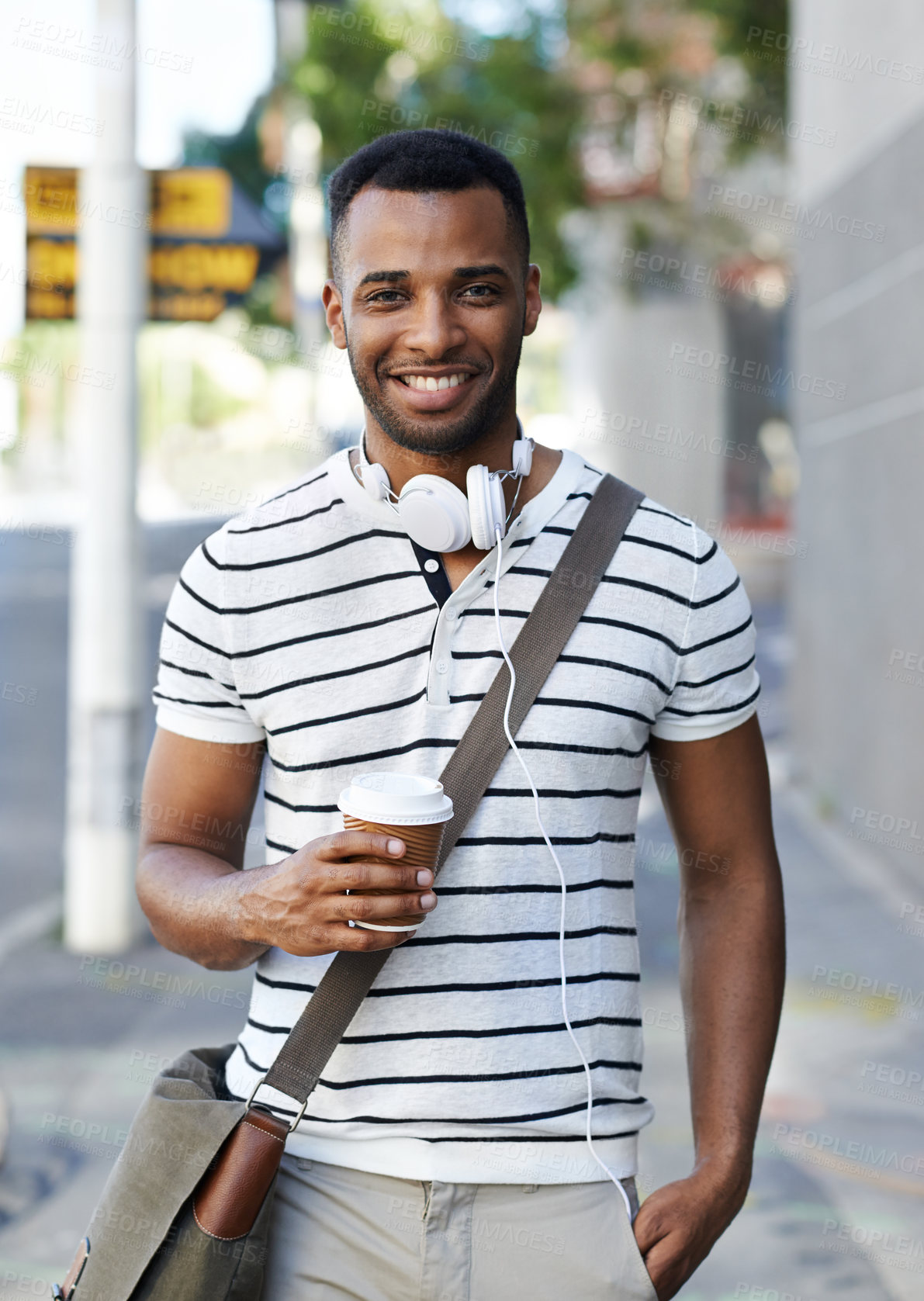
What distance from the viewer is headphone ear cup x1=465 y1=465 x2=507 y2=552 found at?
2.12m

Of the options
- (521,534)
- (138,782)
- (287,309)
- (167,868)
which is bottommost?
(138,782)

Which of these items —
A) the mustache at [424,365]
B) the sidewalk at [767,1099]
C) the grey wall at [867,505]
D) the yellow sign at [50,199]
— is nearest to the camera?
the mustache at [424,365]

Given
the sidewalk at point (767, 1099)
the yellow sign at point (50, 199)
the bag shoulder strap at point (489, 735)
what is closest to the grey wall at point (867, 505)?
the sidewalk at point (767, 1099)

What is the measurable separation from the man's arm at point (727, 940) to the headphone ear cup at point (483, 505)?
1.38ft

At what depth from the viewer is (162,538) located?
1152 inches

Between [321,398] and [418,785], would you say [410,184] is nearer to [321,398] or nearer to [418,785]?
[418,785]

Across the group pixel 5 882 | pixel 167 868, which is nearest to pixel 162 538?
pixel 5 882

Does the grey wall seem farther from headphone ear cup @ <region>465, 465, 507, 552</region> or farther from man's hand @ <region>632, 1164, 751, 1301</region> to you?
headphone ear cup @ <region>465, 465, 507, 552</region>

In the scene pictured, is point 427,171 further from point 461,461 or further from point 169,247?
point 169,247

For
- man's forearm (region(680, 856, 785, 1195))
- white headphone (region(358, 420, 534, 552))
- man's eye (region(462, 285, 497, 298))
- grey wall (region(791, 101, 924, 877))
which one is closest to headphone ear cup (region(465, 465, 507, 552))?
white headphone (region(358, 420, 534, 552))

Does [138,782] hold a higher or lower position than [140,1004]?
higher

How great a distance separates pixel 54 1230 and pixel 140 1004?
5.82 feet

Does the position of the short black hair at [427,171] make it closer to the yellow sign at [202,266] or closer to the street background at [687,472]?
the street background at [687,472]

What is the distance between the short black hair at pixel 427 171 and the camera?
7.00ft
